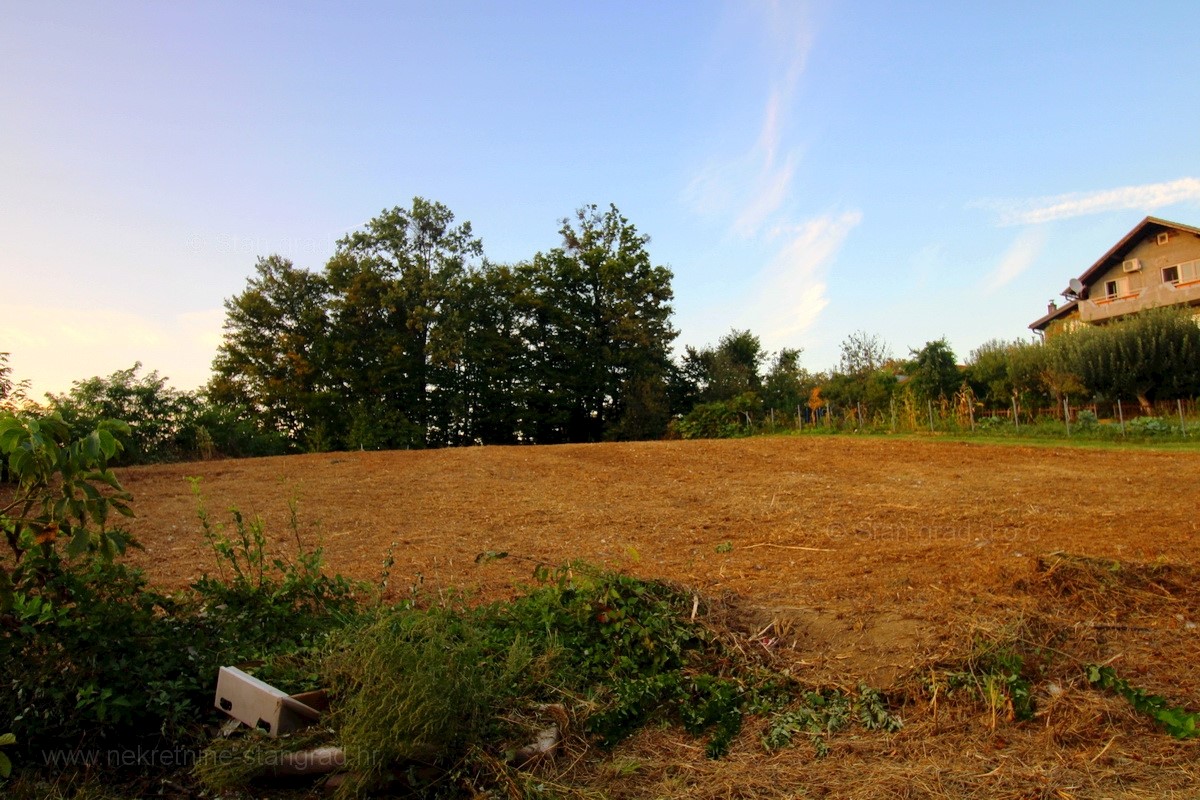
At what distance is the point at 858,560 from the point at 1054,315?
32.7 meters

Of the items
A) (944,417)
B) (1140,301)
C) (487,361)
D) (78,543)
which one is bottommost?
(78,543)

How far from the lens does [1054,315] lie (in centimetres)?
3244

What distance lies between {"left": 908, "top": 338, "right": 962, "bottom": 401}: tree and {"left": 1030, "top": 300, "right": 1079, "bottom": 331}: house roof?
14886 mm

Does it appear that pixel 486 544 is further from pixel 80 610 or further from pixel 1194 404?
pixel 1194 404

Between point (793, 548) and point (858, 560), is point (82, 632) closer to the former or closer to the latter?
point (858, 560)

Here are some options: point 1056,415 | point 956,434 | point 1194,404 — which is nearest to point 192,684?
point 956,434

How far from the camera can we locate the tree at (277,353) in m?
23.3

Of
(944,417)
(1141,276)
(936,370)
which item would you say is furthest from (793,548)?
(1141,276)

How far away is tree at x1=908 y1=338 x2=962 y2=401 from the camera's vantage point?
759 inches

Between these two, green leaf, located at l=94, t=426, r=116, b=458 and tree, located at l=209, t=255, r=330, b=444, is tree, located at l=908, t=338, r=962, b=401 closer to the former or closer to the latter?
tree, located at l=209, t=255, r=330, b=444

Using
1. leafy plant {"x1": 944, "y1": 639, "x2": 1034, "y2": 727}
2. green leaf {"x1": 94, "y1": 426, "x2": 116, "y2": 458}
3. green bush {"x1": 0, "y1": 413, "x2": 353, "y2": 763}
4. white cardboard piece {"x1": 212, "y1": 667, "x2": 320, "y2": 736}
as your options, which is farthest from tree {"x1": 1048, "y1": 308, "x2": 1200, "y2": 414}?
green leaf {"x1": 94, "y1": 426, "x2": 116, "y2": 458}

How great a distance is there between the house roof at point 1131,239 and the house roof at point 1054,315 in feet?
3.22

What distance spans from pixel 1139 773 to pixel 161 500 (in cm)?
892

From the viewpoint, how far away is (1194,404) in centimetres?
1769
